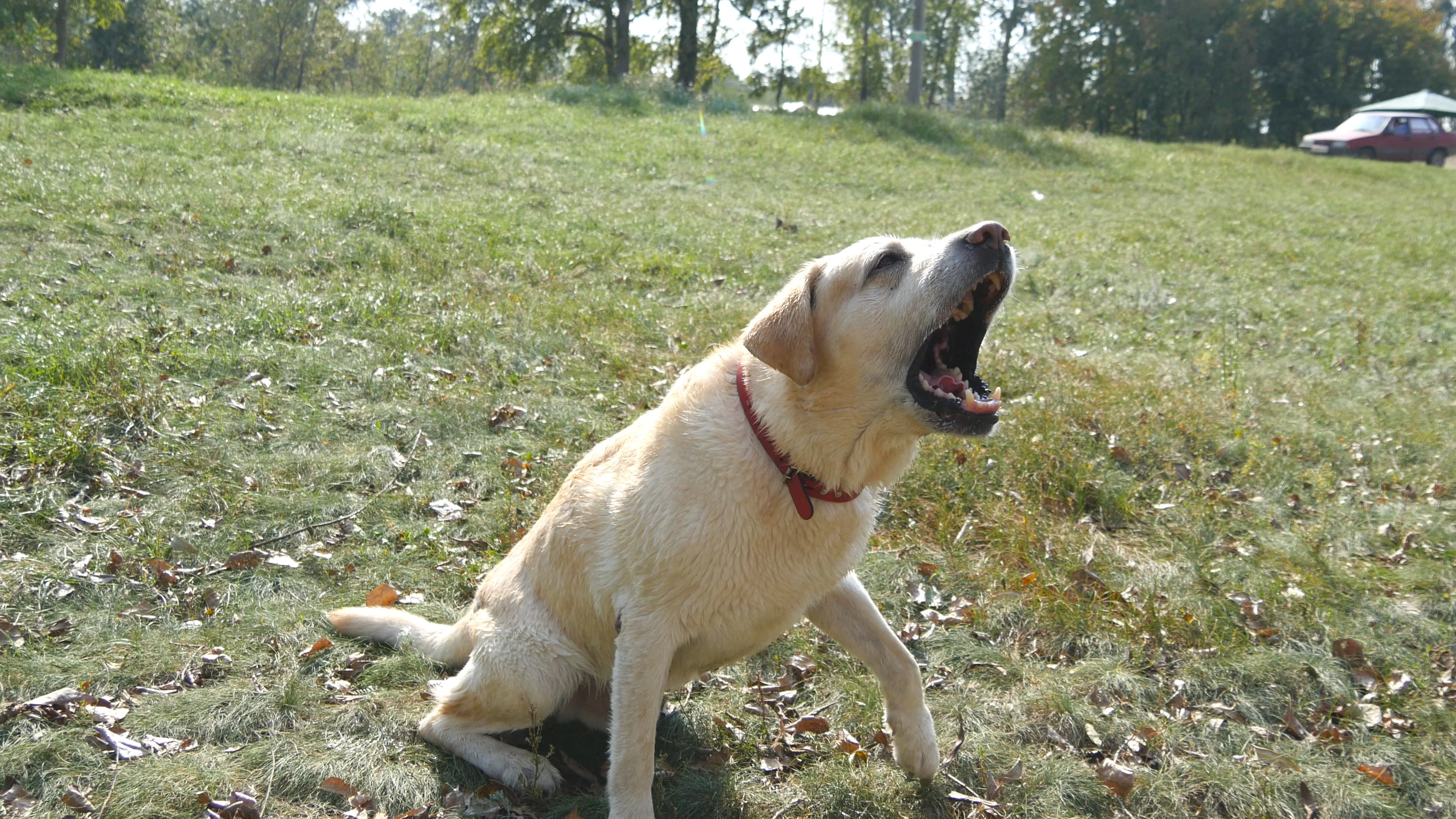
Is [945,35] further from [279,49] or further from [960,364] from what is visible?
[960,364]

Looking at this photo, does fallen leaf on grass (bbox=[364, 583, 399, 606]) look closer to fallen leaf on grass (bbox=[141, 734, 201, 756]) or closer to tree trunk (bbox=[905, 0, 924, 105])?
fallen leaf on grass (bbox=[141, 734, 201, 756])

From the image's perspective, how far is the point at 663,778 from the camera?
11.4 ft

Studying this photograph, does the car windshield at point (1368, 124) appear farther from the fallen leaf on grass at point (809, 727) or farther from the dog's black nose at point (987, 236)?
the fallen leaf on grass at point (809, 727)

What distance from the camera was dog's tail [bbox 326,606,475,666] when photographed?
3861 millimetres

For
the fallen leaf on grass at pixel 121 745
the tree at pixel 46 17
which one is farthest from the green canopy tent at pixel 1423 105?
the tree at pixel 46 17

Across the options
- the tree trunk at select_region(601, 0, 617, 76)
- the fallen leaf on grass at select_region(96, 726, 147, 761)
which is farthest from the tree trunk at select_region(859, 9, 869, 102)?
the fallen leaf on grass at select_region(96, 726, 147, 761)

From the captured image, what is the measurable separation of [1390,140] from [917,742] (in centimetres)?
3291

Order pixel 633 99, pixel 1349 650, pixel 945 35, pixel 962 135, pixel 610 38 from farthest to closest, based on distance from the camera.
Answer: pixel 945 35 → pixel 610 38 → pixel 633 99 → pixel 962 135 → pixel 1349 650

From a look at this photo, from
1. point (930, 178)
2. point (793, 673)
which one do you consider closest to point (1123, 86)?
point (930, 178)

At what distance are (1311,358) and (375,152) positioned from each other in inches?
495

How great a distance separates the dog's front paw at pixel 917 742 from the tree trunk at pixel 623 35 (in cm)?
2618

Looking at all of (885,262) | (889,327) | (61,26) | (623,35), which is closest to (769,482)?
(889,327)

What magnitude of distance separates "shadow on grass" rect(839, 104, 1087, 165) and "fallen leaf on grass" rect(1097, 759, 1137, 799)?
17471 mm

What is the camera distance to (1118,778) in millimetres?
3402
